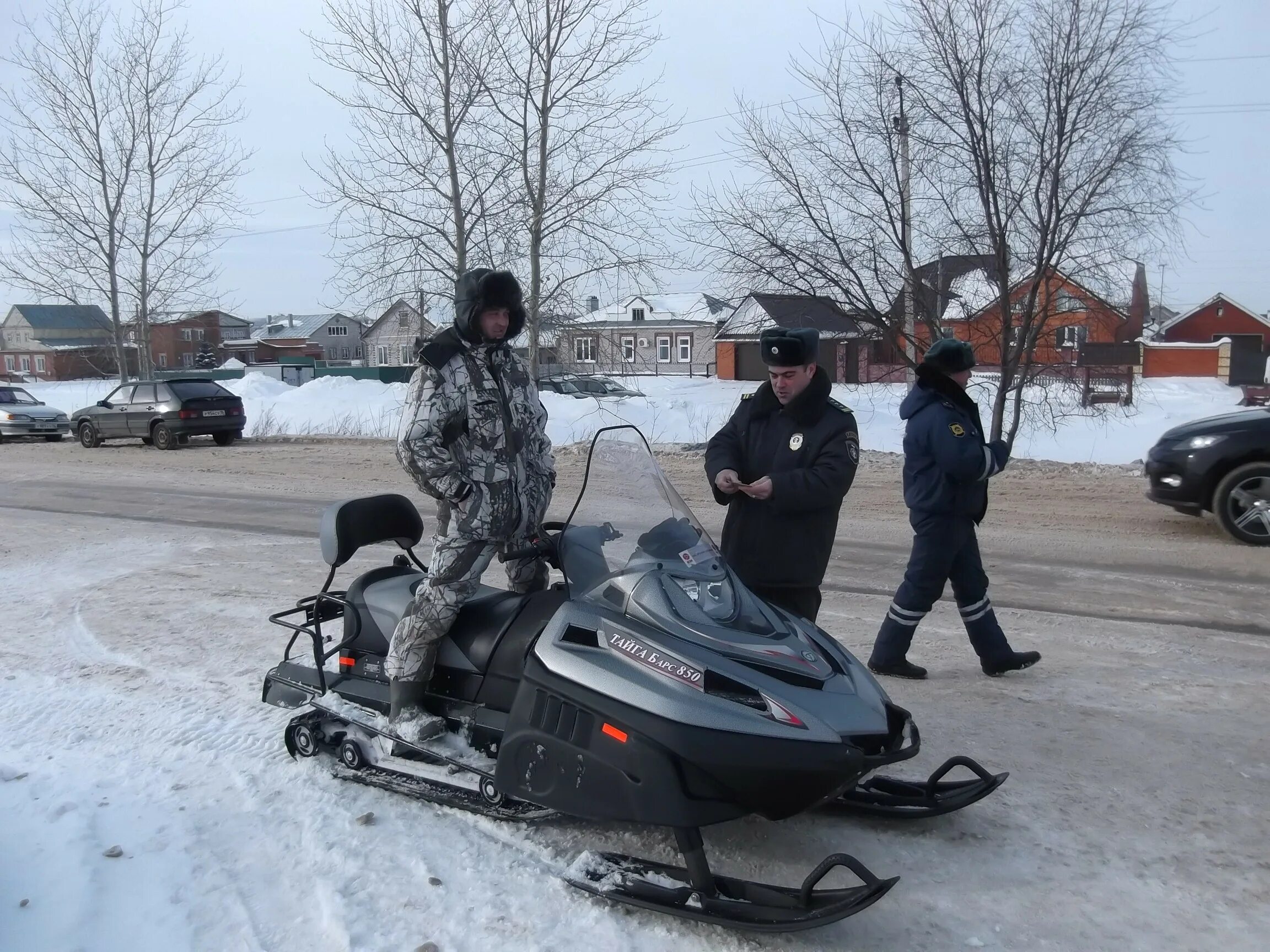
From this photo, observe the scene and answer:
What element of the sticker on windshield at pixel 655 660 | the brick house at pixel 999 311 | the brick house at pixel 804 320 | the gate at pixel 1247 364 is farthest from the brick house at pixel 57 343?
the gate at pixel 1247 364

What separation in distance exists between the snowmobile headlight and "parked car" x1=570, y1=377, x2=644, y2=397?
11.6 metres

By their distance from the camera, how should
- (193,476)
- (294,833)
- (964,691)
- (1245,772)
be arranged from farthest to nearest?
1. (193,476)
2. (964,691)
3. (1245,772)
4. (294,833)

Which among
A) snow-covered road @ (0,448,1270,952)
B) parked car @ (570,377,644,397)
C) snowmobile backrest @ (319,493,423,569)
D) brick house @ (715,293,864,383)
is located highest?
brick house @ (715,293,864,383)

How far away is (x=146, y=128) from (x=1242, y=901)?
1104 inches

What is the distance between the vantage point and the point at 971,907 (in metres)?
3.14

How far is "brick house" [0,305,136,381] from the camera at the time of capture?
1079 inches

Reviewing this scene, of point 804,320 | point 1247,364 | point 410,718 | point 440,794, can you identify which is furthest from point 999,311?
point 1247,364

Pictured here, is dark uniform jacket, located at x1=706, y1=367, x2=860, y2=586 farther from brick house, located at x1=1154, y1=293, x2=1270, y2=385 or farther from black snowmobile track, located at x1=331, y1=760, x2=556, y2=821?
brick house, located at x1=1154, y1=293, x2=1270, y2=385

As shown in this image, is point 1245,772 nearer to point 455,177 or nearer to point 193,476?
point 193,476

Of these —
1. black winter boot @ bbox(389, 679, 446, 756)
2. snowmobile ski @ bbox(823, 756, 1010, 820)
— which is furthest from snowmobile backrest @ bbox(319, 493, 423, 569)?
snowmobile ski @ bbox(823, 756, 1010, 820)

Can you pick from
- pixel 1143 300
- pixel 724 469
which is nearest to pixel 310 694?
pixel 724 469

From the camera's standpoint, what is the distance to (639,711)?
9.89 feet

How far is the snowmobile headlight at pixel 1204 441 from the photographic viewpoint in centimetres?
849

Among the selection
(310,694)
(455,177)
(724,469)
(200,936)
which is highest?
(455,177)
